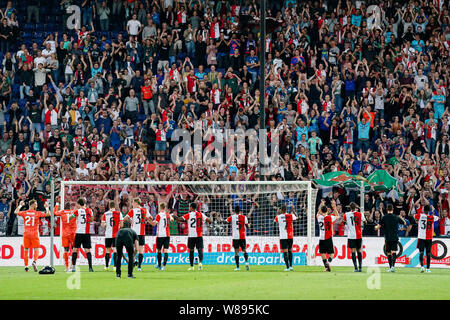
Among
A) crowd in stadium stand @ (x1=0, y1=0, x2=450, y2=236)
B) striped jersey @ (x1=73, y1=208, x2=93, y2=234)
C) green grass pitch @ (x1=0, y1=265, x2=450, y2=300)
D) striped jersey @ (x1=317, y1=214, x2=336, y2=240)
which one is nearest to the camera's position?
green grass pitch @ (x1=0, y1=265, x2=450, y2=300)

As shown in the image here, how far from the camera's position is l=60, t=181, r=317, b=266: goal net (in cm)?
2844

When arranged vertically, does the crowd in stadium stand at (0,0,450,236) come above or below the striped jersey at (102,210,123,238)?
above

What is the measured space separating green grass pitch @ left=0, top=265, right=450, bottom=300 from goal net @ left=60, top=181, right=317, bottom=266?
2.32m

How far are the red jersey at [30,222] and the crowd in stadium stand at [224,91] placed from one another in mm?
4106

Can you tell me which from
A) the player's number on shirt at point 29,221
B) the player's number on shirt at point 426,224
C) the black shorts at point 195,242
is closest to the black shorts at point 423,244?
the player's number on shirt at point 426,224

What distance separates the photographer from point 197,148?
105 feet

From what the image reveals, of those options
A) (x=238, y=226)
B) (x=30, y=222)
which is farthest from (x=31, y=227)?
(x=238, y=226)

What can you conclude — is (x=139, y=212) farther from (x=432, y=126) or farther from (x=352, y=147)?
(x=432, y=126)

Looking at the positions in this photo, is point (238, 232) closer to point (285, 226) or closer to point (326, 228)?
point (285, 226)

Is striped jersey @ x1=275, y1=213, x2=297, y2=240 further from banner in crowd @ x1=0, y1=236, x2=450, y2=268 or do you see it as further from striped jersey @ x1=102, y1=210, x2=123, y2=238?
striped jersey @ x1=102, y1=210, x2=123, y2=238

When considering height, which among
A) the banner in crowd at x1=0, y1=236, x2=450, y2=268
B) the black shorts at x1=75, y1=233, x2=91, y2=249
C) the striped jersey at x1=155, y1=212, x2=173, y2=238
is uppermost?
the striped jersey at x1=155, y1=212, x2=173, y2=238

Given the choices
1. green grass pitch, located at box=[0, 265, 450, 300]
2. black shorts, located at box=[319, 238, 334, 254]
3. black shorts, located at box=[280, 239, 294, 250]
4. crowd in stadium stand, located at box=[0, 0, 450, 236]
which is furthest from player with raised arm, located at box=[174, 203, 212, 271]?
crowd in stadium stand, located at box=[0, 0, 450, 236]

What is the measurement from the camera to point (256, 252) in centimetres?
2852

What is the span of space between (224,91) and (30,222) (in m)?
11.4
